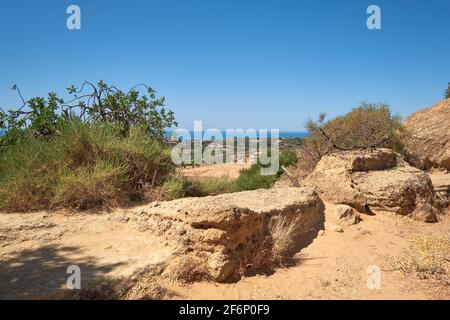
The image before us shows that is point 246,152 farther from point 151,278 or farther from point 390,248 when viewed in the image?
point 151,278

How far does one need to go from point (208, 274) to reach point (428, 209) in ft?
15.6

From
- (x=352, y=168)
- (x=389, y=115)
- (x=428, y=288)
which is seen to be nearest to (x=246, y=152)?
(x=389, y=115)

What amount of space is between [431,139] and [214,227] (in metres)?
9.10

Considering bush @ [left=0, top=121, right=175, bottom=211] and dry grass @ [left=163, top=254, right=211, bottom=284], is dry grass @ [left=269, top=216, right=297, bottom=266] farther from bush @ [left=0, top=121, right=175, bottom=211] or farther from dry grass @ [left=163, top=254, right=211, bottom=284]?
bush @ [left=0, top=121, right=175, bottom=211]

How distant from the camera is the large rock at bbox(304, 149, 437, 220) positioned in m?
5.93

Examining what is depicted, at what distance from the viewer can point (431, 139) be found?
976cm

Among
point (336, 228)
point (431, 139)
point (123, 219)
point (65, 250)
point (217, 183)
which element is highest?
point (431, 139)

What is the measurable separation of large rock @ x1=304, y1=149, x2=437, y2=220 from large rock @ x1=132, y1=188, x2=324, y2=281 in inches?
85.9

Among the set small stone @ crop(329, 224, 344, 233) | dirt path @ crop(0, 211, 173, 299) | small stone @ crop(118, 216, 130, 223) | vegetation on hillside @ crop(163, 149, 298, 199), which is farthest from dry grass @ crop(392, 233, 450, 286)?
small stone @ crop(118, 216, 130, 223)

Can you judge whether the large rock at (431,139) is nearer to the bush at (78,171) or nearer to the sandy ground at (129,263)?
the sandy ground at (129,263)

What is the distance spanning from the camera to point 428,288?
135 inches

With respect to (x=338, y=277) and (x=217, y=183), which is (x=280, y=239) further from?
(x=217, y=183)

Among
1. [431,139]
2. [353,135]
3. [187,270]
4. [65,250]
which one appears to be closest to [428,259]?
[187,270]
